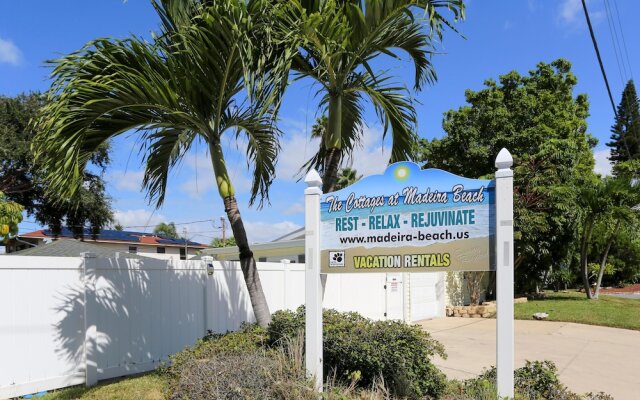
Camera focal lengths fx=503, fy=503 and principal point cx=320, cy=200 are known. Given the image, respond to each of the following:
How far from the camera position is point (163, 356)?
8016 millimetres

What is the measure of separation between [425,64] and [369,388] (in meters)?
4.63

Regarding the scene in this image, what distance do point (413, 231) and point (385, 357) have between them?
1.38 metres

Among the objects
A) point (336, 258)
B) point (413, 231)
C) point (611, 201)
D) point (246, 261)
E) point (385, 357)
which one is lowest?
point (385, 357)

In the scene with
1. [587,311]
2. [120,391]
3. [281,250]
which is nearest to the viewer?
[120,391]

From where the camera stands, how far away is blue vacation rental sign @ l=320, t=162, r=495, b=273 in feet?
15.8

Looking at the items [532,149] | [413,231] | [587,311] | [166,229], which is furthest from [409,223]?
[166,229]

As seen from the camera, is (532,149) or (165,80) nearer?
(165,80)

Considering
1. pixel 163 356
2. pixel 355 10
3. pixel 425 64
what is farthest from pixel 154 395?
pixel 425 64

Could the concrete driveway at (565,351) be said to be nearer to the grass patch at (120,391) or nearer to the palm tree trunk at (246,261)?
the palm tree trunk at (246,261)

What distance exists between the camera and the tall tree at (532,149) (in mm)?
19672

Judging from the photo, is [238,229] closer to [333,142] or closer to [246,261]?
[246,261]

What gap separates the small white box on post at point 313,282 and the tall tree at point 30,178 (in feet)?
51.0

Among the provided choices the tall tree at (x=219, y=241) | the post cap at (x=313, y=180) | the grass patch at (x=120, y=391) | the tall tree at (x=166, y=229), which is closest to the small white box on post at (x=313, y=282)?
the post cap at (x=313, y=180)

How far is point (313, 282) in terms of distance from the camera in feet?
18.4
